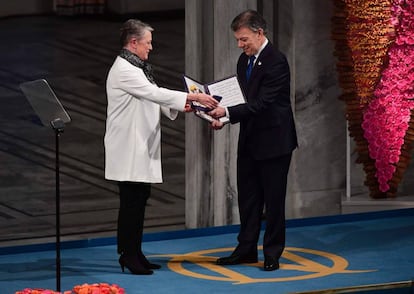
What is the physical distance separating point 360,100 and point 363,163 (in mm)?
482

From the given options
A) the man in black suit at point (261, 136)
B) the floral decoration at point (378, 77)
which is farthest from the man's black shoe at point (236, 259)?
the floral decoration at point (378, 77)

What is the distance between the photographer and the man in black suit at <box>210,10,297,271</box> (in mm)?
8625

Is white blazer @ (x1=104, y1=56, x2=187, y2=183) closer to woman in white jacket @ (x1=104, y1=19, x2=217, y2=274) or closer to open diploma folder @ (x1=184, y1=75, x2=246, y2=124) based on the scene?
woman in white jacket @ (x1=104, y1=19, x2=217, y2=274)

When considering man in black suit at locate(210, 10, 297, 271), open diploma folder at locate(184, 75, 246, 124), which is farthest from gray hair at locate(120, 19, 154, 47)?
man in black suit at locate(210, 10, 297, 271)

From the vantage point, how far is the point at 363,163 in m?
10.6

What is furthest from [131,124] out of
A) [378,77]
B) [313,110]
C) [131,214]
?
[378,77]

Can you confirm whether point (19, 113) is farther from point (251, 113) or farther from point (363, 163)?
point (251, 113)

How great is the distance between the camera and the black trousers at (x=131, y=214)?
8.64m

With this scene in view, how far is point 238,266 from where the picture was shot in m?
8.93

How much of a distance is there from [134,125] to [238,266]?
43.5 inches

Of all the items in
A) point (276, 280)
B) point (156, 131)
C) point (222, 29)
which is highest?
point (222, 29)

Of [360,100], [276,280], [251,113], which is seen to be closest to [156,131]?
[251,113]

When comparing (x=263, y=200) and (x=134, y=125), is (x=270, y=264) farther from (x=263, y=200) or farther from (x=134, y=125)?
(x=134, y=125)

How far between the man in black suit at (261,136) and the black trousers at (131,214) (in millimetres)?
601
